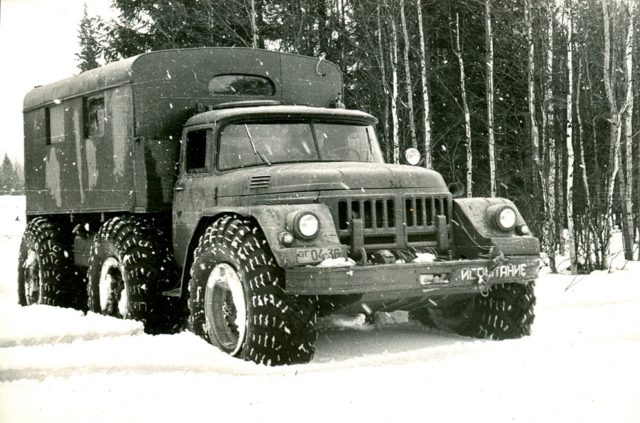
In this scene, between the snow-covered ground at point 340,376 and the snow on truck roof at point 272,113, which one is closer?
the snow-covered ground at point 340,376

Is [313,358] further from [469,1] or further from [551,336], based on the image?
[469,1]

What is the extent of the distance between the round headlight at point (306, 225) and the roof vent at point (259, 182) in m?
0.96

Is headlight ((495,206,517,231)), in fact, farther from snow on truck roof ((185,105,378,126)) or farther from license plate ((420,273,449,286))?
snow on truck roof ((185,105,378,126))

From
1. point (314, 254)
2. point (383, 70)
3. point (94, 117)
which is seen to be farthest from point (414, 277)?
point (383, 70)

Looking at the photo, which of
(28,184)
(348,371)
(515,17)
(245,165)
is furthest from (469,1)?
(348,371)

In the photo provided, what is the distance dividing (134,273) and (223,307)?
1.97 meters

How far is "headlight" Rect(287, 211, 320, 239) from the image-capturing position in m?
6.72

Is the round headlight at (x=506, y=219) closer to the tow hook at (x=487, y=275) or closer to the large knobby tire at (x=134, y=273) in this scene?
the tow hook at (x=487, y=275)

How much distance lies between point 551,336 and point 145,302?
14.5ft

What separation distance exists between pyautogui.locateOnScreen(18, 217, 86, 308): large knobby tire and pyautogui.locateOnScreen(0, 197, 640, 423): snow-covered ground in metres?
2.43

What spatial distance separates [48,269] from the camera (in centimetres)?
1147

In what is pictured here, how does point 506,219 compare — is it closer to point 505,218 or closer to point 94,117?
point 505,218

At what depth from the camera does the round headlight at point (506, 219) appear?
8000 mm

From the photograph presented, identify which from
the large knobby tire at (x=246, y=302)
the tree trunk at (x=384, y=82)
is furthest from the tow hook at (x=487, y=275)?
the tree trunk at (x=384, y=82)
